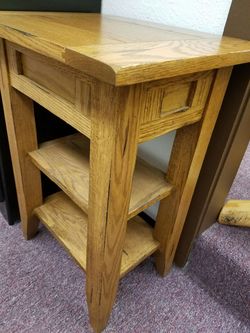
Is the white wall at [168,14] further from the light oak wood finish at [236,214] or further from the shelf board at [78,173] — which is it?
the light oak wood finish at [236,214]

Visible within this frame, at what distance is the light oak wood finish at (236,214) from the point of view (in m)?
0.87

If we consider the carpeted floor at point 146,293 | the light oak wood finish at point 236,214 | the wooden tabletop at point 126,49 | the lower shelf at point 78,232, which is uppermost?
the wooden tabletop at point 126,49

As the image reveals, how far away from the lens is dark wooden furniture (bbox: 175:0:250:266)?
0.56 metres

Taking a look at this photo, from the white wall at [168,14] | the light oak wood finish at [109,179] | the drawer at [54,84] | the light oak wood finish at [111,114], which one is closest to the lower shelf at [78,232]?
the light oak wood finish at [111,114]

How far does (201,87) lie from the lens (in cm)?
51

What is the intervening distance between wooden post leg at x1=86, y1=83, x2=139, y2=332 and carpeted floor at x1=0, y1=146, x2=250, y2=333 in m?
0.16

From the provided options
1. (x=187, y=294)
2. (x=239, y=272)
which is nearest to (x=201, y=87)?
(x=239, y=272)

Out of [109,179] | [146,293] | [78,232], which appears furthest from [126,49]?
[146,293]

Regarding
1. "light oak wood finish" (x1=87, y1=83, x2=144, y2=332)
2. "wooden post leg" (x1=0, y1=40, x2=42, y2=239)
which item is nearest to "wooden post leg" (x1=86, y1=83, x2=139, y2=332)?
"light oak wood finish" (x1=87, y1=83, x2=144, y2=332)

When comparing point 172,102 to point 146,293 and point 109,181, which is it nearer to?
point 109,181

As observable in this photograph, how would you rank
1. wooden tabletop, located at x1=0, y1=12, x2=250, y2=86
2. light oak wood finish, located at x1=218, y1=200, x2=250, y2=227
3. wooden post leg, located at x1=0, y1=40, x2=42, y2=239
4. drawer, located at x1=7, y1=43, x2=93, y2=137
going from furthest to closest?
light oak wood finish, located at x1=218, y1=200, x2=250, y2=227
wooden post leg, located at x1=0, y1=40, x2=42, y2=239
drawer, located at x1=7, y1=43, x2=93, y2=137
wooden tabletop, located at x1=0, y1=12, x2=250, y2=86

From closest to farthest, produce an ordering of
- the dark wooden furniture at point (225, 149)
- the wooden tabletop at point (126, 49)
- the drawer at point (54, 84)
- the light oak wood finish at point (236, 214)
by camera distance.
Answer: the wooden tabletop at point (126, 49), the drawer at point (54, 84), the dark wooden furniture at point (225, 149), the light oak wood finish at point (236, 214)

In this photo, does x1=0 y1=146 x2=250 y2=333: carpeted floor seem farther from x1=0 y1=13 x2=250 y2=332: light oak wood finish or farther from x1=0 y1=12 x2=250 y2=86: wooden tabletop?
x1=0 y1=12 x2=250 y2=86: wooden tabletop

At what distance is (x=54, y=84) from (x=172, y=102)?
227 millimetres
